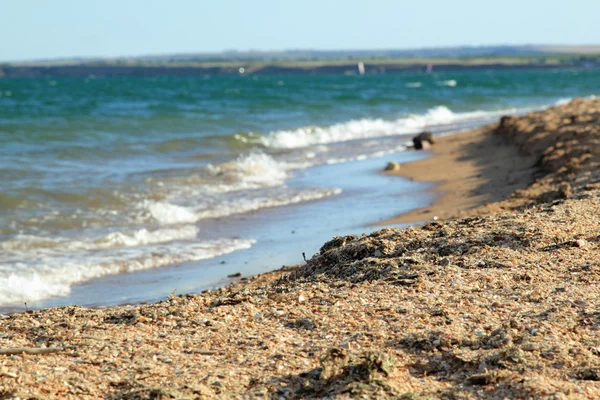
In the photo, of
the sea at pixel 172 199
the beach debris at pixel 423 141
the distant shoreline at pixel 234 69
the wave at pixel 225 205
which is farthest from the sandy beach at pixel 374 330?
the distant shoreline at pixel 234 69

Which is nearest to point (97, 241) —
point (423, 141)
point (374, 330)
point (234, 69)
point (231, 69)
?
point (374, 330)

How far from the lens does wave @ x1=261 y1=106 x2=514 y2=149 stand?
26609mm

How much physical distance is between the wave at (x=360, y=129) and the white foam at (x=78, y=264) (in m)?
15.0

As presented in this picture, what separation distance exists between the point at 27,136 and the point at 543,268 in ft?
72.2

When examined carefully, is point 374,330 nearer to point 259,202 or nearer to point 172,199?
point 259,202

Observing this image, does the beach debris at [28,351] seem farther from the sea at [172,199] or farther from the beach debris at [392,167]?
the beach debris at [392,167]

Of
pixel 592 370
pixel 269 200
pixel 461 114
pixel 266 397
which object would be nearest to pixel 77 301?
pixel 266 397

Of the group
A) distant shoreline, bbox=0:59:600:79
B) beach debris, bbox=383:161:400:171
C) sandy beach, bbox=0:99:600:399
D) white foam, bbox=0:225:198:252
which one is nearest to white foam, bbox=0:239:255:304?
white foam, bbox=0:225:198:252

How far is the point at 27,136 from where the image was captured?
83.8ft

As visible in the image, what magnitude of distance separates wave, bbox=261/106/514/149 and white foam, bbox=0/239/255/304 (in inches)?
591

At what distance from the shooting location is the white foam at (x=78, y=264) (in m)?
8.48

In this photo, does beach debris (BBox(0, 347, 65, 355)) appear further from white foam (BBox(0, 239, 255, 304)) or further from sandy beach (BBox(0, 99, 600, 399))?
white foam (BBox(0, 239, 255, 304))

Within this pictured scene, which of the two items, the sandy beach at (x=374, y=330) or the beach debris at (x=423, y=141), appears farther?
the beach debris at (x=423, y=141)

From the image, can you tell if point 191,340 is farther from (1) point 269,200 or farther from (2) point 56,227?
(1) point 269,200
